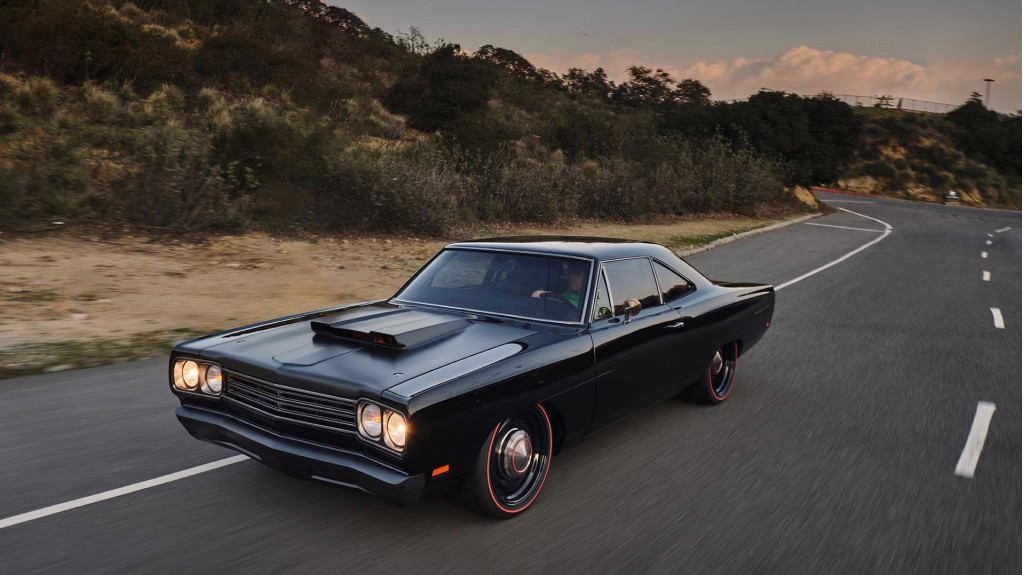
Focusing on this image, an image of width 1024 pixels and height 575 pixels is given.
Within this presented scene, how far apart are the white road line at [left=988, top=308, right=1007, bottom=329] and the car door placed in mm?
7554

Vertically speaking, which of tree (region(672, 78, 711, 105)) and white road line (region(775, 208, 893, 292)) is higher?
tree (region(672, 78, 711, 105))

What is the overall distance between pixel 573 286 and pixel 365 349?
1.47 metres

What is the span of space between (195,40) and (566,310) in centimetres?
2729

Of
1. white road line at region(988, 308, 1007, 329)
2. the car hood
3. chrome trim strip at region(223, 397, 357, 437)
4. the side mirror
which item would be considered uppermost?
the side mirror

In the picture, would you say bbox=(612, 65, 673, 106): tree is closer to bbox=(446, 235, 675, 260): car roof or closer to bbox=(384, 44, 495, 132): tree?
bbox=(384, 44, 495, 132): tree

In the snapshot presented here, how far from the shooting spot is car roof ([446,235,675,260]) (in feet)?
17.0

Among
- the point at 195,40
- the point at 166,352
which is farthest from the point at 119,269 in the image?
the point at 195,40

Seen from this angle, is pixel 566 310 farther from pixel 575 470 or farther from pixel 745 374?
pixel 745 374

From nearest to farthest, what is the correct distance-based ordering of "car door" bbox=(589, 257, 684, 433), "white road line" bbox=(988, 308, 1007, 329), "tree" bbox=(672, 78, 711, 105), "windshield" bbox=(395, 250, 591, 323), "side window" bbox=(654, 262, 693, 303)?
1. "car door" bbox=(589, 257, 684, 433)
2. "windshield" bbox=(395, 250, 591, 323)
3. "side window" bbox=(654, 262, 693, 303)
4. "white road line" bbox=(988, 308, 1007, 329)
5. "tree" bbox=(672, 78, 711, 105)

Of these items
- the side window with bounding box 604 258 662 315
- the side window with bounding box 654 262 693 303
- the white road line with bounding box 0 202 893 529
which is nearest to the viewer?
the white road line with bounding box 0 202 893 529

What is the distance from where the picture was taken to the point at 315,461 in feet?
11.8

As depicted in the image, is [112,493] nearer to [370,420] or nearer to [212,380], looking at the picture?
A: [212,380]

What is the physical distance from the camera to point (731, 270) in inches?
653

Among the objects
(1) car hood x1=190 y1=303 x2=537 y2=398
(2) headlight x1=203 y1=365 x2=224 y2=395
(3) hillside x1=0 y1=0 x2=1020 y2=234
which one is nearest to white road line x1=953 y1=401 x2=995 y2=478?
(1) car hood x1=190 y1=303 x2=537 y2=398
